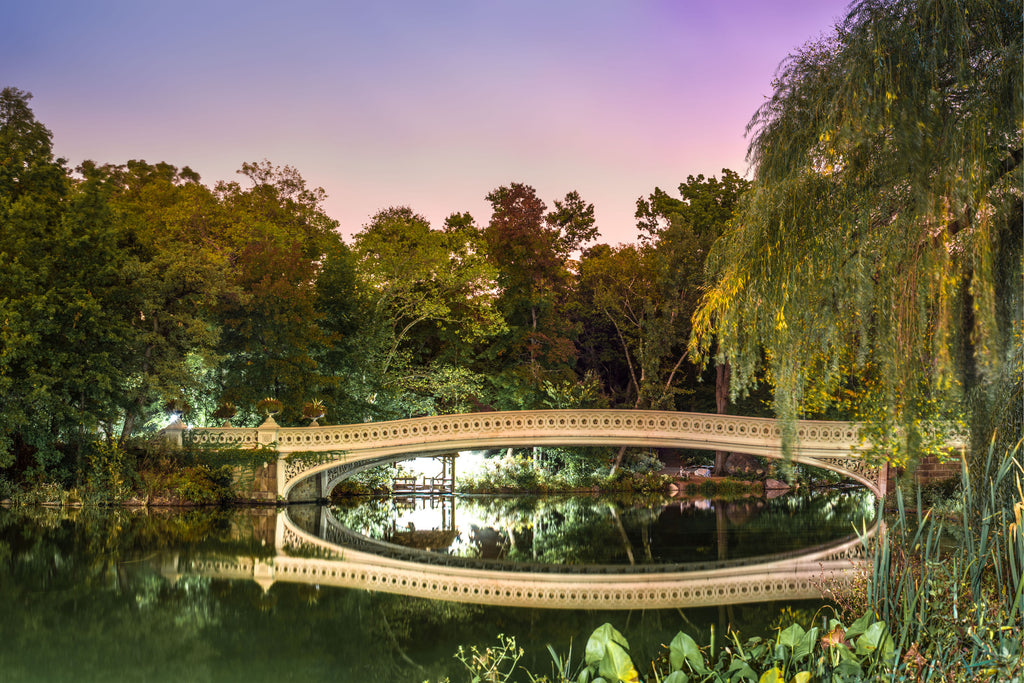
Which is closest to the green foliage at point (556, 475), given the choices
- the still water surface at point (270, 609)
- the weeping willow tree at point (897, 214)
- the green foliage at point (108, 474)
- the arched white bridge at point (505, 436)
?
the arched white bridge at point (505, 436)

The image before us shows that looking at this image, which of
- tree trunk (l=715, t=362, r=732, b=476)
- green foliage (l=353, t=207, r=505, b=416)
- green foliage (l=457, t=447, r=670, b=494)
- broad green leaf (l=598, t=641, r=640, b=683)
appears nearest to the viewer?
broad green leaf (l=598, t=641, r=640, b=683)

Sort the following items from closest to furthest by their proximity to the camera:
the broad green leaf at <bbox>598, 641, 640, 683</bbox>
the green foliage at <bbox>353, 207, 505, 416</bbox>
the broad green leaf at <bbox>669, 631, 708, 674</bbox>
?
the broad green leaf at <bbox>598, 641, 640, 683</bbox> → the broad green leaf at <bbox>669, 631, 708, 674</bbox> → the green foliage at <bbox>353, 207, 505, 416</bbox>

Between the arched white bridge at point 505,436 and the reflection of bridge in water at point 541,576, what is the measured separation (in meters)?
5.91

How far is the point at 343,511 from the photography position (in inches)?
844

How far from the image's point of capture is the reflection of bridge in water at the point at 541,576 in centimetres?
1024

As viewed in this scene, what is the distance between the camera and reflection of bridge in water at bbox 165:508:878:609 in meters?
10.2

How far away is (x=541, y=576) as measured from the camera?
12.2m

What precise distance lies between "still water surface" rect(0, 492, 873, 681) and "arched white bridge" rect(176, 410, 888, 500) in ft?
7.93

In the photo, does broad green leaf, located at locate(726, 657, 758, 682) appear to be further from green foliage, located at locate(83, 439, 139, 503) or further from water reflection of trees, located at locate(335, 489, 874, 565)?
green foliage, located at locate(83, 439, 139, 503)

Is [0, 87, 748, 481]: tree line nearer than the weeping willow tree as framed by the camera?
No

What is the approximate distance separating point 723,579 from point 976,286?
735 centimetres

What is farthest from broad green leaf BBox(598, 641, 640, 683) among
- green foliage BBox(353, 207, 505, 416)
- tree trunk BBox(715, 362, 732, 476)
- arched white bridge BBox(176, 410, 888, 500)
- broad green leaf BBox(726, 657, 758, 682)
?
tree trunk BBox(715, 362, 732, 476)

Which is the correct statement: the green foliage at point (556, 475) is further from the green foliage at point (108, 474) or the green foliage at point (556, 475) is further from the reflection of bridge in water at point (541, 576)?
the reflection of bridge in water at point (541, 576)

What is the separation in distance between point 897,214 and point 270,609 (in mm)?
7349
